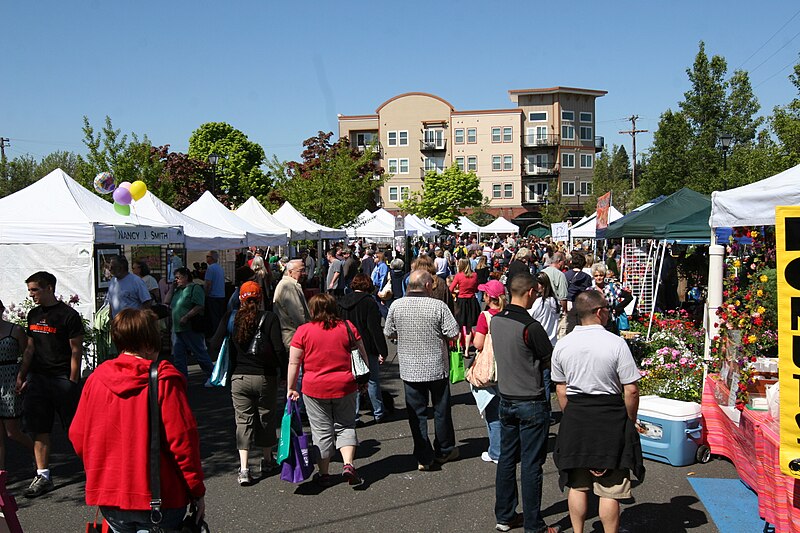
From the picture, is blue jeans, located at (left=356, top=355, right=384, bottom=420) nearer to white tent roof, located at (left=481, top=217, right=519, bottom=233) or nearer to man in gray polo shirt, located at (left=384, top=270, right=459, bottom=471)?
man in gray polo shirt, located at (left=384, top=270, right=459, bottom=471)

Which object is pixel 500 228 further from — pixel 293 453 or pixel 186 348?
pixel 293 453

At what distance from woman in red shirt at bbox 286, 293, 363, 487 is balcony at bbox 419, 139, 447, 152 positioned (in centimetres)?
6425

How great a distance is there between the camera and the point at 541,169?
70.5 metres

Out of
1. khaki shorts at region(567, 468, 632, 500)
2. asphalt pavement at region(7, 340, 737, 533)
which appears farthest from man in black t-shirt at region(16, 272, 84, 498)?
khaki shorts at region(567, 468, 632, 500)

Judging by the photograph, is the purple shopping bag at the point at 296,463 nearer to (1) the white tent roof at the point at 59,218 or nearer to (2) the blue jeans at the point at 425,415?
(2) the blue jeans at the point at 425,415

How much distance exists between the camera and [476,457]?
682 centimetres

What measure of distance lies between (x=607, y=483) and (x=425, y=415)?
88.4 inches

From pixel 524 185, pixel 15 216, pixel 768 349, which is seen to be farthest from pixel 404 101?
pixel 768 349

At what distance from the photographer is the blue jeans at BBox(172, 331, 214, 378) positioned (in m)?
10.4

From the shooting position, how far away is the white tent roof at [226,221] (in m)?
17.4

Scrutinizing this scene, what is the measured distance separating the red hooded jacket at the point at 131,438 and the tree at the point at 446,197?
4736cm

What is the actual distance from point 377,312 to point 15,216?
21.0ft

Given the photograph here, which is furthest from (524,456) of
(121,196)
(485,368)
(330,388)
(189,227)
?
(189,227)

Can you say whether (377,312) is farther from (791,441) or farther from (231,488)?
(791,441)
